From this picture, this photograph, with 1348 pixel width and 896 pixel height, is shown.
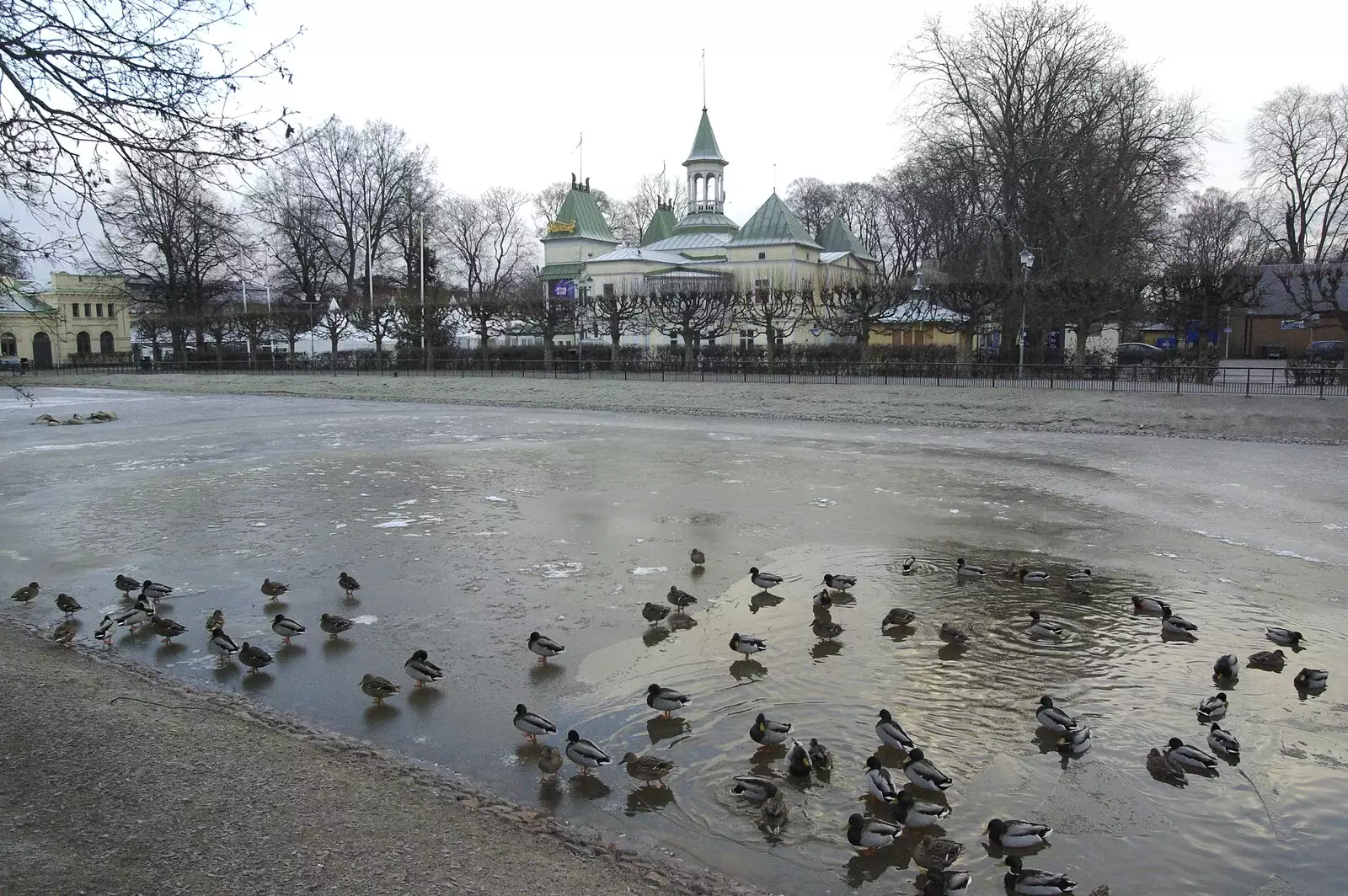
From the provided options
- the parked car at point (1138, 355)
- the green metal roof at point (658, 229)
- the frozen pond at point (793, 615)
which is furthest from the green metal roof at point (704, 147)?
the frozen pond at point (793, 615)

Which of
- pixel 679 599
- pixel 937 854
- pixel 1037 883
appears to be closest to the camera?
pixel 1037 883

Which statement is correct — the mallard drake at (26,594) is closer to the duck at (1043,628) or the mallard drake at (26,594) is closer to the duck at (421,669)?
the duck at (421,669)

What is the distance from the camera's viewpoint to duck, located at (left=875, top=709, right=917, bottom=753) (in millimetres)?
6035

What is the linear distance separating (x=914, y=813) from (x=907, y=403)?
25.8 metres

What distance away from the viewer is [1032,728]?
652 cm

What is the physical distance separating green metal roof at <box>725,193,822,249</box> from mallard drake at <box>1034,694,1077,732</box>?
187 ft

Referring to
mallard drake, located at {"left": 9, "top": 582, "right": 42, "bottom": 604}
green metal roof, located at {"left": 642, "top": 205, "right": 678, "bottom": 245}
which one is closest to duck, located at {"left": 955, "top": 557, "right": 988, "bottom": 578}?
mallard drake, located at {"left": 9, "top": 582, "right": 42, "bottom": 604}

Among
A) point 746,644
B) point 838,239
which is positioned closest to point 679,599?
point 746,644

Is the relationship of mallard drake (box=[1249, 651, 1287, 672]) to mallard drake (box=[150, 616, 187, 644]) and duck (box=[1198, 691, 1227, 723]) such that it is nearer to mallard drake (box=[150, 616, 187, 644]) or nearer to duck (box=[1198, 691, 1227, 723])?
duck (box=[1198, 691, 1227, 723])

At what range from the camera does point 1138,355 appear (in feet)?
169

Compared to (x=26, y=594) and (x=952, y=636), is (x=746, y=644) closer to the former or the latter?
(x=952, y=636)

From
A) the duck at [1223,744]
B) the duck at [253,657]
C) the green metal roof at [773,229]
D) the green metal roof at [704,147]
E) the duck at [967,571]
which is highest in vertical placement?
the green metal roof at [704,147]

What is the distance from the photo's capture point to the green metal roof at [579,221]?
74000mm

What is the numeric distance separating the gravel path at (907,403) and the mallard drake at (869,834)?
21949 mm
